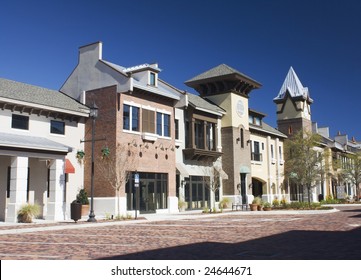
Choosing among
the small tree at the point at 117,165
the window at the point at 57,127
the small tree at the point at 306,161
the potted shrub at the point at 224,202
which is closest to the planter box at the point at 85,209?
the small tree at the point at 117,165

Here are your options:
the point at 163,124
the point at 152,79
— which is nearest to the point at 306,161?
the point at 163,124

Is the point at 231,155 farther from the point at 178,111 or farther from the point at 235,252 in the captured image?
the point at 235,252

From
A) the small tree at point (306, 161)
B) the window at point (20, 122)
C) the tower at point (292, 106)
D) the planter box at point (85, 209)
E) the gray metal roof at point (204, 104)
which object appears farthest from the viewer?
the tower at point (292, 106)

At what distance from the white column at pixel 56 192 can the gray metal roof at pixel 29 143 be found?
1.07 meters

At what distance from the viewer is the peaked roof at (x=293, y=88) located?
59438mm

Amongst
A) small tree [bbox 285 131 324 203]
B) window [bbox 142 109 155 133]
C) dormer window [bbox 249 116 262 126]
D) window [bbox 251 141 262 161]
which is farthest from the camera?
dormer window [bbox 249 116 262 126]

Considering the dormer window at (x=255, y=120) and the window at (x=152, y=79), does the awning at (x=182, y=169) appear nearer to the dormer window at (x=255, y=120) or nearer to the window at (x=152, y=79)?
the window at (x=152, y=79)

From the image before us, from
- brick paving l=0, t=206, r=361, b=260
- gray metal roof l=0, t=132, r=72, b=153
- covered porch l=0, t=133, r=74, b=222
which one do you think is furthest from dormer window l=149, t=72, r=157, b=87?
brick paving l=0, t=206, r=361, b=260

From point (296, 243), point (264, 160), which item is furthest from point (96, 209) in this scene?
point (264, 160)

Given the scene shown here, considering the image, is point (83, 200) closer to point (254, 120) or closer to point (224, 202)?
point (224, 202)

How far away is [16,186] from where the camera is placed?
24.4 m

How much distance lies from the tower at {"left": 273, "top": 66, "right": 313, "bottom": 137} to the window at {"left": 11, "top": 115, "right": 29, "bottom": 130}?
40.1 m

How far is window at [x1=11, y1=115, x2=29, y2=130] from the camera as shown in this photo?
26781 millimetres

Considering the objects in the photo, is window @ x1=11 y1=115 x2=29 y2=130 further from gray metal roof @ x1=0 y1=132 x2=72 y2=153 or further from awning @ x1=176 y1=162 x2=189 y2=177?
awning @ x1=176 y1=162 x2=189 y2=177
